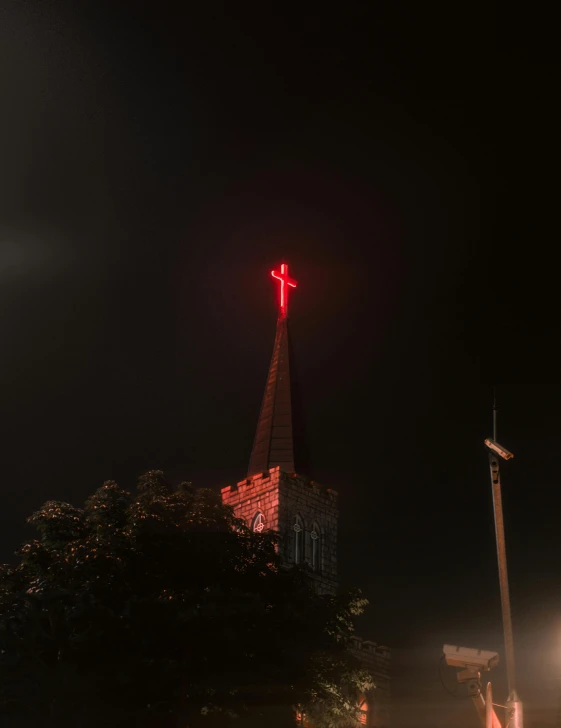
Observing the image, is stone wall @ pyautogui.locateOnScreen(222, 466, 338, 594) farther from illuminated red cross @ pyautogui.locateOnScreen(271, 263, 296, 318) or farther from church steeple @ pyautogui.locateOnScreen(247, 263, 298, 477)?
illuminated red cross @ pyautogui.locateOnScreen(271, 263, 296, 318)

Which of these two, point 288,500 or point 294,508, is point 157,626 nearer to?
point 288,500

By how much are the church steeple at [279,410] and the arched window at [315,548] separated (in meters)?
4.20

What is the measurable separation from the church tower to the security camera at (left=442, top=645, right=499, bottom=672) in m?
31.5

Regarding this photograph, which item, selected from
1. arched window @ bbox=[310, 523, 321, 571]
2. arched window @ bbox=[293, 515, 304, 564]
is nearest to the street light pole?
arched window @ bbox=[293, 515, 304, 564]

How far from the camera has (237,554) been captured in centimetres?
3198

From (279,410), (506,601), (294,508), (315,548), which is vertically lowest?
(506,601)

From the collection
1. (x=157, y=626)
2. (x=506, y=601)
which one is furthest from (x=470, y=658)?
(x=157, y=626)

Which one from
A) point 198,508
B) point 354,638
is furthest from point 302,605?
point 354,638

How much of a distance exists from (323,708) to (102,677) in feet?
54.0

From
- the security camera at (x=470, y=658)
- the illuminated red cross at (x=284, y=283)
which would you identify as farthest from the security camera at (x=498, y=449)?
the illuminated red cross at (x=284, y=283)

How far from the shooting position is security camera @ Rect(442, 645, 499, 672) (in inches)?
627

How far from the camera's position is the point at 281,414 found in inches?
2327

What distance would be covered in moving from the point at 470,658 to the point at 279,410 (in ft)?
143

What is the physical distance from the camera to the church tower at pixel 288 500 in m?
51.2
